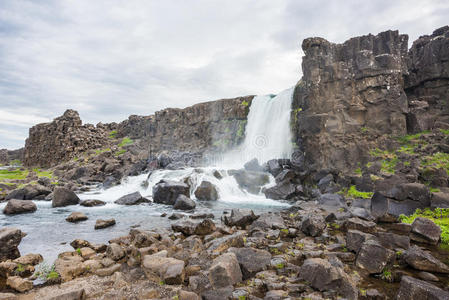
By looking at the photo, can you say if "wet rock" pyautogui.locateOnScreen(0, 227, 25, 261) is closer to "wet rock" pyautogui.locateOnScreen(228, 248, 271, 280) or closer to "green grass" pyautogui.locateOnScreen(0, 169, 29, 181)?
"wet rock" pyautogui.locateOnScreen(228, 248, 271, 280)

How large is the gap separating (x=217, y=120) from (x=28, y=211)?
42.1 m

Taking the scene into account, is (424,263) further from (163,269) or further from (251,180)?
(251,180)

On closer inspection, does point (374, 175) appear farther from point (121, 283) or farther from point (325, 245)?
point (121, 283)

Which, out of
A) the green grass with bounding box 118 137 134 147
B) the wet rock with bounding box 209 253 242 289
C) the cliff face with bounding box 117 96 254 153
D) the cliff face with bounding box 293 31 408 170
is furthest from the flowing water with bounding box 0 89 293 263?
the green grass with bounding box 118 137 134 147

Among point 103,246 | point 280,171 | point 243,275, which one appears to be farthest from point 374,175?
point 103,246

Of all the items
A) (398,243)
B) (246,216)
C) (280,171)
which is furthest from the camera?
(280,171)

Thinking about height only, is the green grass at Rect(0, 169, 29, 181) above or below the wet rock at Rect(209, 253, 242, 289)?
above

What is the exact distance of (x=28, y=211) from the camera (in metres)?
17.6

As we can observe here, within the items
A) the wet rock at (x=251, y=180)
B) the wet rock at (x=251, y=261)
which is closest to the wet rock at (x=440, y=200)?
the wet rock at (x=251, y=261)

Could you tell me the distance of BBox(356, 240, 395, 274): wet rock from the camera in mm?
6896

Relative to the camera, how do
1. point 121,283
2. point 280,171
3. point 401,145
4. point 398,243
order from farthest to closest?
point 280,171 < point 401,145 < point 398,243 < point 121,283

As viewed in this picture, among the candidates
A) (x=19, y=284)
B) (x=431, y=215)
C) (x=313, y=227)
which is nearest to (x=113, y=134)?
(x=19, y=284)

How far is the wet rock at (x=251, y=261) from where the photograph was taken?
6.72m

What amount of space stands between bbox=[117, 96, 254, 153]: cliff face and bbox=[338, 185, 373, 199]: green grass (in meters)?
27.7
